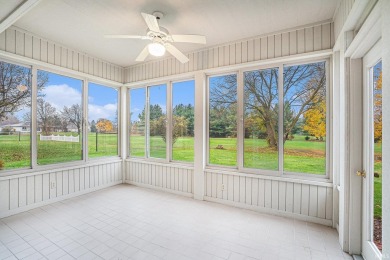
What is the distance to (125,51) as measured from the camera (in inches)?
145

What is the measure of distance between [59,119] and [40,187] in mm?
1251

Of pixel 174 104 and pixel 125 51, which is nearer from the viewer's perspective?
pixel 125 51

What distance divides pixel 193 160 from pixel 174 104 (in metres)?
1.27

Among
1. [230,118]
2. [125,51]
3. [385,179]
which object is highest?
[125,51]

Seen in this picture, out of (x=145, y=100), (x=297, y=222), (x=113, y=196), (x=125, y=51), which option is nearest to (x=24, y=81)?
(x=125, y=51)

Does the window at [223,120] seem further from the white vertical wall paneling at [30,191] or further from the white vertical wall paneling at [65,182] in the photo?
the white vertical wall paneling at [30,191]

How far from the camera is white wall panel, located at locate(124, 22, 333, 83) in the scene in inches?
106

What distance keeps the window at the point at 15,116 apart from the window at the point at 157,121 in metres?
2.16

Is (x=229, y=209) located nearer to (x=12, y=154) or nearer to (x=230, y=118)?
(x=230, y=118)

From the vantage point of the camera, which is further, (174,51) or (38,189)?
(38,189)

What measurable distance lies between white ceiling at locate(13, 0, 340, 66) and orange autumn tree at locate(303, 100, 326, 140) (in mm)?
1217

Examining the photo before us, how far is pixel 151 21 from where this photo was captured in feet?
6.17

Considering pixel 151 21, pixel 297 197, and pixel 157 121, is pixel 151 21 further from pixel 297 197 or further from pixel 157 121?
pixel 297 197

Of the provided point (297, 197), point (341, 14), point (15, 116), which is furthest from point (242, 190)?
point (15, 116)
